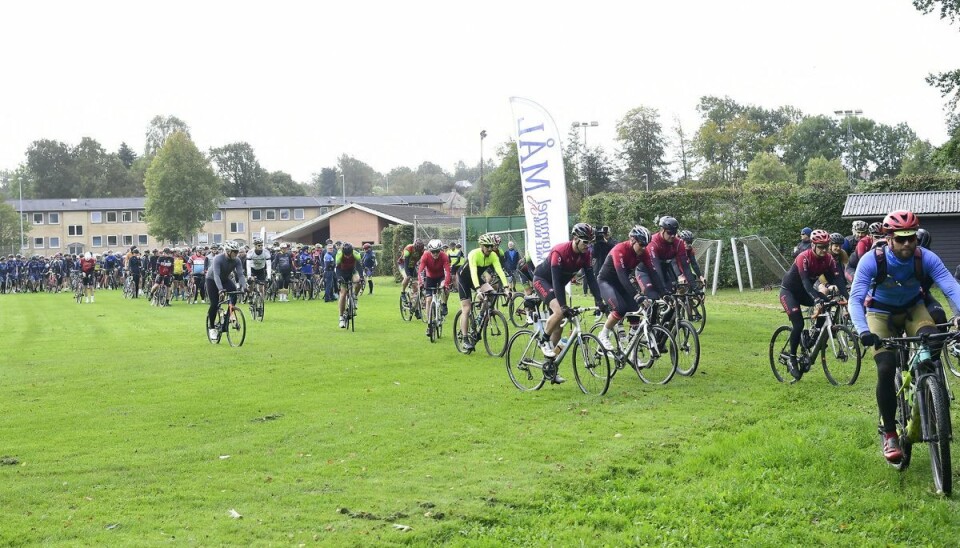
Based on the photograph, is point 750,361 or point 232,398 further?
point 750,361

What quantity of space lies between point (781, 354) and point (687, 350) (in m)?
1.19

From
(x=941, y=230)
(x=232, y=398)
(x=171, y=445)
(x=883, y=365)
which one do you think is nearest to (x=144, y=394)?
(x=232, y=398)

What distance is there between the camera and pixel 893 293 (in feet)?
24.4

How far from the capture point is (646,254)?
12.9 metres

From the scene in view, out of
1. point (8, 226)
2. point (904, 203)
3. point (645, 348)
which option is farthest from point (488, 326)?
point (8, 226)

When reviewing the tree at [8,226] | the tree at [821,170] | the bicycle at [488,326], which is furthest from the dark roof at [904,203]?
the tree at [8,226]

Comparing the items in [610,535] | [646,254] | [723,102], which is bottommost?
[610,535]

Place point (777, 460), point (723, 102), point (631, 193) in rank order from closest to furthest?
point (777, 460), point (631, 193), point (723, 102)

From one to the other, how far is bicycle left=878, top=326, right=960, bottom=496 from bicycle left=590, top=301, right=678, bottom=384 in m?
4.70

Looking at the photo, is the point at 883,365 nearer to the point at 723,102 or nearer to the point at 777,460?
the point at 777,460

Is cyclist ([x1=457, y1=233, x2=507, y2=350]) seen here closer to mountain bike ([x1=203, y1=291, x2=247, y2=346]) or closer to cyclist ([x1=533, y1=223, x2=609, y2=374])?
cyclist ([x1=533, y1=223, x2=609, y2=374])

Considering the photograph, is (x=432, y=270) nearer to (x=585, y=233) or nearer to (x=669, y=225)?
(x=669, y=225)

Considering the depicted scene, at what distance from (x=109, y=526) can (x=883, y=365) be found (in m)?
5.45

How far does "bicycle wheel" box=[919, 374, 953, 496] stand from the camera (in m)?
6.49
